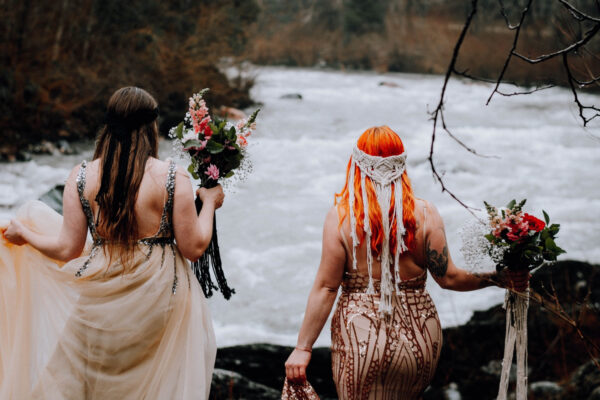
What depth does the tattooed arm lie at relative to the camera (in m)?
3.05

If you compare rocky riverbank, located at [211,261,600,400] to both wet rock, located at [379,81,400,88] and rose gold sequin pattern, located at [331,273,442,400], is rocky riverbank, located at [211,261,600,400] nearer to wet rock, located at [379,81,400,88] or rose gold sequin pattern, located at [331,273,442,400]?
rose gold sequin pattern, located at [331,273,442,400]

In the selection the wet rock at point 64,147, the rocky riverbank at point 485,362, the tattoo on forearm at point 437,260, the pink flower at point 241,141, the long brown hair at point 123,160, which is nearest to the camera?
the long brown hair at point 123,160

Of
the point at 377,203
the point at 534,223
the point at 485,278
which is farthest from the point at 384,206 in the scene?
the point at 534,223

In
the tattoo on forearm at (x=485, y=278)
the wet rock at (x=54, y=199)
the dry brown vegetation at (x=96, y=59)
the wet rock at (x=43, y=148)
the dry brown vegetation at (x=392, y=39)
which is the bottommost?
the tattoo on forearm at (x=485, y=278)

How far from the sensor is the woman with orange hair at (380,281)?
2.98 m

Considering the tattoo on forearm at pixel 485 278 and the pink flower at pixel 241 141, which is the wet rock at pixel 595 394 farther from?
the pink flower at pixel 241 141

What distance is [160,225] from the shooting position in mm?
3027

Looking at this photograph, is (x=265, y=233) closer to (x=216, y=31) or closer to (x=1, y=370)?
(x=1, y=370)

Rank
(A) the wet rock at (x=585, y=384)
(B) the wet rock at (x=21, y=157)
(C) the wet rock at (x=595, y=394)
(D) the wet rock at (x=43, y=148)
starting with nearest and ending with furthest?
(C) the wet rock at (x=595, y=394), (A) the wet rock at (x=585, y=384), (B) the wet rock at (x=21, y=157), (D) the wet rock at (x=43, y=148)

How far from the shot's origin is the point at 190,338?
3125mm

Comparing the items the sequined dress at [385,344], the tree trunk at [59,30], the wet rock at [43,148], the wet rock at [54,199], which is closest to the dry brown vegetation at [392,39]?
the tree trunk at [59,30]

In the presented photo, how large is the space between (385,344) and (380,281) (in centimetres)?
28

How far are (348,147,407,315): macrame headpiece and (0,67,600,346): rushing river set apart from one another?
5159 millimetres

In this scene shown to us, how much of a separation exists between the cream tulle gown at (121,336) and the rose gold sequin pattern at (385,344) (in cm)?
67
